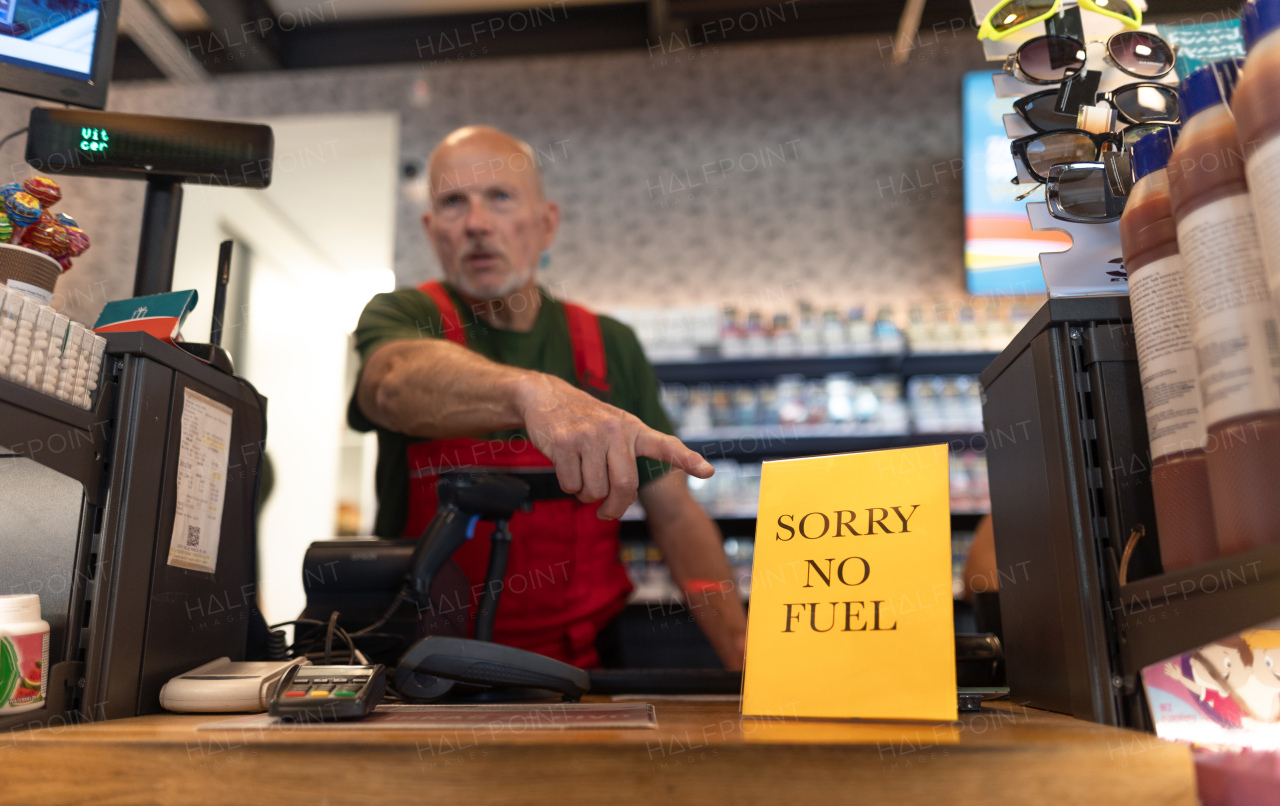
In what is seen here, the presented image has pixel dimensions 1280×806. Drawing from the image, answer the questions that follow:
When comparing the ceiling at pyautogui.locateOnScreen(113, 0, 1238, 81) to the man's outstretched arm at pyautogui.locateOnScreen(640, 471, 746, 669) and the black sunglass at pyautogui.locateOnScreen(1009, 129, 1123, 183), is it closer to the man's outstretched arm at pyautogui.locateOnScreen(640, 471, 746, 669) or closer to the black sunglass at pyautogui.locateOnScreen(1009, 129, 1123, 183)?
the man's outstretched arm at pyautogui.locateOnScreen(640, 471, 746, 669)

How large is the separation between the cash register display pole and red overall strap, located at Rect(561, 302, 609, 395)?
0.83 meters

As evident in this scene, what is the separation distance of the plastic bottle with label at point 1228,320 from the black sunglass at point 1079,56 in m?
0.25

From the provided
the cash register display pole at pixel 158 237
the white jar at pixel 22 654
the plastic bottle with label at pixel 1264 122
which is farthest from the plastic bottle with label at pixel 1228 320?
the cash register display pole at pixel 158 237

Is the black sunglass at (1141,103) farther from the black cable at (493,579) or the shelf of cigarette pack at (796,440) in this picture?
the shelf of cigarette pack at (796,440)

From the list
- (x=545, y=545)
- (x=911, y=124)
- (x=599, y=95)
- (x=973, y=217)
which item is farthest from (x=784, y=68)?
(x=545, y=545)

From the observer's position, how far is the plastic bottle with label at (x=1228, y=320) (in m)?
0.44

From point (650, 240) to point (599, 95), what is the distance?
79 centimetres

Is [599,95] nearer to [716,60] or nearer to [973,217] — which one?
[716,60]

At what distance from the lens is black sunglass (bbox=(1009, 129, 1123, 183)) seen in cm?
72

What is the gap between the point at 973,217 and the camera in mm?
3541

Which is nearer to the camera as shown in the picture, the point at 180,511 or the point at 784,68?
the point at 180,511

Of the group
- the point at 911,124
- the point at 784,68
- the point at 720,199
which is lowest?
the point at 720,199

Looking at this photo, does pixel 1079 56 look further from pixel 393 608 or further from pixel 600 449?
pixel 393 608

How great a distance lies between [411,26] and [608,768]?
14.0ft
